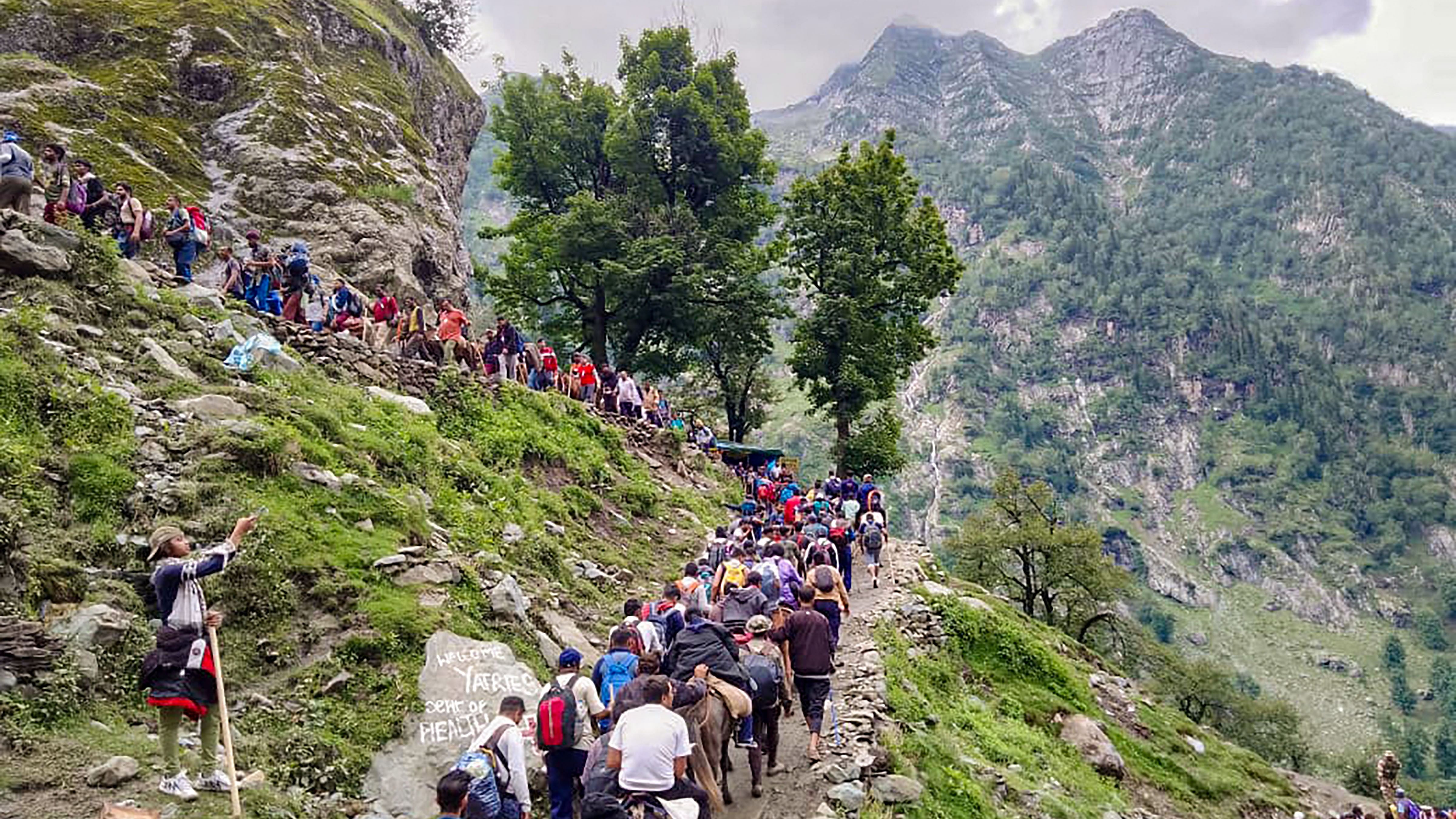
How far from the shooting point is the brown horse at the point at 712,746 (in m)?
7.23

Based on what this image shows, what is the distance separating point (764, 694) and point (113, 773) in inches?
223

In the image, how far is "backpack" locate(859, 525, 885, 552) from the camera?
21.2 m

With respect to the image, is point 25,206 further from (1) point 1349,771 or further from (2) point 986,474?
(2) point 986,474

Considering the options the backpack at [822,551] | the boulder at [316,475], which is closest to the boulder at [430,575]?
the boulder at [316,475]

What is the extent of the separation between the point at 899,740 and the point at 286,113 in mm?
24764

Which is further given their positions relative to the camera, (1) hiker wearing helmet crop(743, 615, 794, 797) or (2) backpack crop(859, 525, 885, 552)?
(2) backpack crop(859, 525, 885, 552)

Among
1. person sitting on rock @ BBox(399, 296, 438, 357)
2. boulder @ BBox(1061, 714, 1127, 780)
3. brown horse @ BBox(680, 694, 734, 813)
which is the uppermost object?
person sitting on rock @ BBox(399, 296, 438, 357)

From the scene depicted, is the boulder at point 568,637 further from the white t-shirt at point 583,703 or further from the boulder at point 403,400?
the boulder at point 403,400

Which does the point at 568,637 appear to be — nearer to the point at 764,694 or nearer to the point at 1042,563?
the point at 764,694

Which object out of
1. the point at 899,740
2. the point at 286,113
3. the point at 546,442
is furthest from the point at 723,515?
the point at 286,113

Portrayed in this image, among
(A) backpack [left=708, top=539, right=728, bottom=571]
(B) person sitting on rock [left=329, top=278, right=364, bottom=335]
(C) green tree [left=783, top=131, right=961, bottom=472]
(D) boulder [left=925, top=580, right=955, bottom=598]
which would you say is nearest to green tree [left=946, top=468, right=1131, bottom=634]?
(C) green tree [left=783, top=131, right=961, bottom=472]

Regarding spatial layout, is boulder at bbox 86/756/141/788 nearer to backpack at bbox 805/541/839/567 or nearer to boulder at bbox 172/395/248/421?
boulder at bbox 172/395/248/421

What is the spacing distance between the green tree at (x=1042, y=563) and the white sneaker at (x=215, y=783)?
35.4 meters

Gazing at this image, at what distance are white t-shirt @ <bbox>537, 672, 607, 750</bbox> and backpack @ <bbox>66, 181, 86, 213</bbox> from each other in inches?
518
